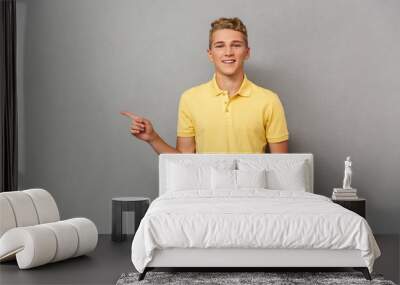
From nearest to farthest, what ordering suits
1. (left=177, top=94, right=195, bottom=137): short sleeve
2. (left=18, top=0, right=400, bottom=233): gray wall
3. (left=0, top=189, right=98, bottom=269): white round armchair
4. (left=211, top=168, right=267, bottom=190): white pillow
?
(left=0, top=189, right=98, bottom=269): white round armchair, (left=211, top=168, right=267, bottom=190): white pillow, (left=177, top=94, right=195, bottom=137): short sleeve, (left=18, top=0, right=400, bottom=233): gray wall

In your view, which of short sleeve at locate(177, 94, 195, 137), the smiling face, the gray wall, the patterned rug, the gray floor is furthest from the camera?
the gray wall

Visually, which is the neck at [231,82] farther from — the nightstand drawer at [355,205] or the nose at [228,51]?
the nightstand drawer at [355,205]

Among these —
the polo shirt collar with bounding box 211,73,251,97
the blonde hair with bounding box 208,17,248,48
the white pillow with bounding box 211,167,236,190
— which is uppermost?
the blonde hair with bounding box 208,17,248,48

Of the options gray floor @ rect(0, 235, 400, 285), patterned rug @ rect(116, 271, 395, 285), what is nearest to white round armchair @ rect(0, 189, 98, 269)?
gray floor @ rect(0, 235, 400, 285)

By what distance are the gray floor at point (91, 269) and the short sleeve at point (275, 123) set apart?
1493 millimetres

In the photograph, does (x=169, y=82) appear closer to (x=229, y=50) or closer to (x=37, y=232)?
(x=229, y=50)

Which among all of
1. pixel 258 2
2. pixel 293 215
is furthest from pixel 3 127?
pixel 293 215

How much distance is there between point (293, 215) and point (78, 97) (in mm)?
3345

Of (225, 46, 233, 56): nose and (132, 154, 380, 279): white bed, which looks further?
(225, 46, 233, 56): nose

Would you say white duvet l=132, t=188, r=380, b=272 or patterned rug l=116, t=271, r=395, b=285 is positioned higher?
white duvet l=132, t=188, r=380, b=272

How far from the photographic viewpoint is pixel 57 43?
7.48 m

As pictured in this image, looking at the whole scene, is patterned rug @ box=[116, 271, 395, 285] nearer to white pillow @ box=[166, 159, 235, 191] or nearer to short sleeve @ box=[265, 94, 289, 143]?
white pillow @ box=[166, 159, 235, 191]

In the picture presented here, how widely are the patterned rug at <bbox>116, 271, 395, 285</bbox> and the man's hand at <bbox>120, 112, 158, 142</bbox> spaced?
2.01 metres

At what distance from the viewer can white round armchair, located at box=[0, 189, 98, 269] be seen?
17.6ft
